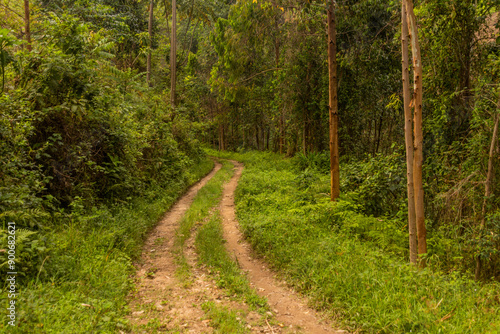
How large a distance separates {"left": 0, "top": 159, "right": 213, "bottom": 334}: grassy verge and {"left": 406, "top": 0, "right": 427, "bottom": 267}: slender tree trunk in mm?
5166

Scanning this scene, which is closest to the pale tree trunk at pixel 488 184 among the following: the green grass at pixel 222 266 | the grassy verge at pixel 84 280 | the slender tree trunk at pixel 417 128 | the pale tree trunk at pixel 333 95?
the slender tree trunk at pixel 417 128

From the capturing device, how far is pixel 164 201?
35.2ft

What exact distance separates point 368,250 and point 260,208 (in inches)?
163

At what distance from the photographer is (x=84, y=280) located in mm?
4809

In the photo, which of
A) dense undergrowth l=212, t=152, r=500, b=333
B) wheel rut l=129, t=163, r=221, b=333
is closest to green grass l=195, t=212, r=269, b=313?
wheel rut l=129, t=163, r=221, b=333

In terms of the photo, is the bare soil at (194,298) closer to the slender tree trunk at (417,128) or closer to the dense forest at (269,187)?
the dense forest at (269,187)

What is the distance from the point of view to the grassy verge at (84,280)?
359cm

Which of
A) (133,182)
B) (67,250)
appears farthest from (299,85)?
(67,250)

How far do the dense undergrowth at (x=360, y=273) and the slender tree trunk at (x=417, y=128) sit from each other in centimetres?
75

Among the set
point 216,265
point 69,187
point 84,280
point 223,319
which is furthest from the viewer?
point 69,187

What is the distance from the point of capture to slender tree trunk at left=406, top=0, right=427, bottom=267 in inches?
208

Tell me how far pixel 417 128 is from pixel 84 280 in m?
6.10

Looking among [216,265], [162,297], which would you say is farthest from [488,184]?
[162,297]

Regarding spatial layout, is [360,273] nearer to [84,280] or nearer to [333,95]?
[84,280]
